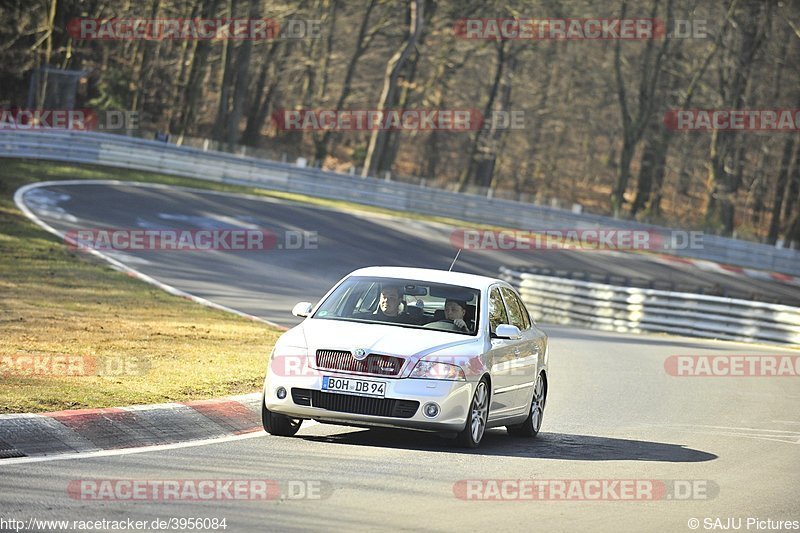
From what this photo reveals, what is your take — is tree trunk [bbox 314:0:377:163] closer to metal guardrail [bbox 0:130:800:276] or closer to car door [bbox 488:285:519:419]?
metal guardrail [bbox 0:130:800:276]

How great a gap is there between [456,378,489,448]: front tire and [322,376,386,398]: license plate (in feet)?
2.60

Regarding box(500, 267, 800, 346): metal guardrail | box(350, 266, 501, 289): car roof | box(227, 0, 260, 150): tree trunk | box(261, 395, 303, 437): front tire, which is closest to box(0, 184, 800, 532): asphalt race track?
box(261, 395, 303, 437): front tire

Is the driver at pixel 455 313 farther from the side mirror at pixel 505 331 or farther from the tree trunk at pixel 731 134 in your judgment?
the tree trunk at pixel 731 134

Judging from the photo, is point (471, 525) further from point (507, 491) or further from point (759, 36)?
point (759, 36)

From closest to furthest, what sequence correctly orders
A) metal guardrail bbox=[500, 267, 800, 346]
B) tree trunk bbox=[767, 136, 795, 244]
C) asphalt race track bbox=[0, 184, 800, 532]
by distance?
asphalt race track bbox=[0, 184, 800, 532]
metal guardrail bbox=[500, 267, 800, 346]
tree trunk bbox=[767, 136, 795, 244]

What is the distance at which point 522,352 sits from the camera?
11.8m

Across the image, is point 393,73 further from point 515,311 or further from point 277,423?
point 277,423

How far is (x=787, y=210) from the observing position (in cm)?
6700

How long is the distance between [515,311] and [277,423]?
2884 mm

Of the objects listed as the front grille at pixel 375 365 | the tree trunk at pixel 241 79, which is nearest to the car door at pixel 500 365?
the front grille at pixel 375 365

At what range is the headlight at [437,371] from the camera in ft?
33.1

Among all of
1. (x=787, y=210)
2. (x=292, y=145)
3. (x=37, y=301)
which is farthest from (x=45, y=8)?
(x=787, y=210)

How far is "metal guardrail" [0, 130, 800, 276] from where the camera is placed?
3944cm

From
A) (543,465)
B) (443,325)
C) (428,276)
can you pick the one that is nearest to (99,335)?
(428,276)
